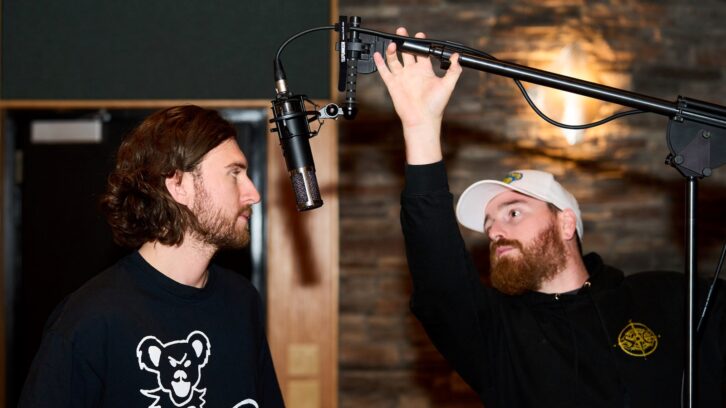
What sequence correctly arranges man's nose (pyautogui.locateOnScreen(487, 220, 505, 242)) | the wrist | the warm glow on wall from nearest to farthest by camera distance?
the wrist → man's nose (pyautogui.locateOnScreen(487, 220, 505, 242)) → the warm glow on wall

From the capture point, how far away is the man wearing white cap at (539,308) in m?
1.70

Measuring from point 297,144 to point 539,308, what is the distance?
979mm

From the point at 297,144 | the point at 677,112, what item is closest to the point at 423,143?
the point at 297,144

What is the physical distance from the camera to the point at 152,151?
6.17 ft

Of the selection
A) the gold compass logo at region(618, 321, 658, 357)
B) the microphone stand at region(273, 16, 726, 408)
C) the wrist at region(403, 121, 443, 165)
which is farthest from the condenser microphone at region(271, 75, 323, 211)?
the gold compass logo at region(618, 321, 658, 357)

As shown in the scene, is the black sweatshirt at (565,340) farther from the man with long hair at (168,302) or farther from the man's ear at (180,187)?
the man's ear at (180,187)

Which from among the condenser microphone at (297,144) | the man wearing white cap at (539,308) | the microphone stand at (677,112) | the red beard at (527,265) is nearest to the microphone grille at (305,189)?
the condenser microphone at (297,144)

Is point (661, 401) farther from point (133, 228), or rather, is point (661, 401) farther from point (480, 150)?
point (480, 150)

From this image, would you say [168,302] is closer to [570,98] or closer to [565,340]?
[565,340]

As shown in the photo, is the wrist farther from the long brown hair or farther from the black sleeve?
the long brown hair

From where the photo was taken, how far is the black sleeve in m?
1.65

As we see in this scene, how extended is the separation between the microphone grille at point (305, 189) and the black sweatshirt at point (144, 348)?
49cm

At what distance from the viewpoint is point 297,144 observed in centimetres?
147

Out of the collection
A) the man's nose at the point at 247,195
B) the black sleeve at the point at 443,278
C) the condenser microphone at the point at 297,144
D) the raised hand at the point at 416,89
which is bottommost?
the black sleeve at the point at 443,278
